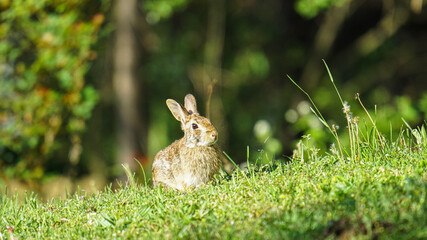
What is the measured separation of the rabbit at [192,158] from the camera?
6.54 m

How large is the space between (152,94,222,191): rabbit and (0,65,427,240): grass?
0.21 m

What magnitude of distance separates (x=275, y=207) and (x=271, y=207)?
5 cm

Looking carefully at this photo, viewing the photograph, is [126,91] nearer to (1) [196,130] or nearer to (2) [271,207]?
(1) [196,130]

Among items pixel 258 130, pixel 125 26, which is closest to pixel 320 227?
pixel 258 130

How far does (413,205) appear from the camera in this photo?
14.6 ft

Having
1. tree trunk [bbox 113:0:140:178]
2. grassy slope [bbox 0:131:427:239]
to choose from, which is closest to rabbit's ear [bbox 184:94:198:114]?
grassy slope [bbox 0:131:427:239]

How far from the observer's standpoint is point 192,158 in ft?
21.6

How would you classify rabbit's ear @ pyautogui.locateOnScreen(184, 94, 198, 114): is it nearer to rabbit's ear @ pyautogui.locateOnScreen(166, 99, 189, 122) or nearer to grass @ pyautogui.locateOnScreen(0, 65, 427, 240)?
rabbit's ear @ pyautogui.locateOnScreen(166, 99, 189, 122)

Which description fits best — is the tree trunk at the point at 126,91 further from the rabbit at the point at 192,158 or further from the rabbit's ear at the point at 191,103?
the rabbit at the point at 192,158

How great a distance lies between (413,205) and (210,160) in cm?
260

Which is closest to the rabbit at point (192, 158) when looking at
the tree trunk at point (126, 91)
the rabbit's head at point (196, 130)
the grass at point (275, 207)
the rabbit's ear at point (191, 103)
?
the rabbit's head at point (196, 130)

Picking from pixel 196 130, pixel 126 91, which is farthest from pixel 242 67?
pixel 196 130

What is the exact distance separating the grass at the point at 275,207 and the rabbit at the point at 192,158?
0.21 metres

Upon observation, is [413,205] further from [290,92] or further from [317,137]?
[290,92]
